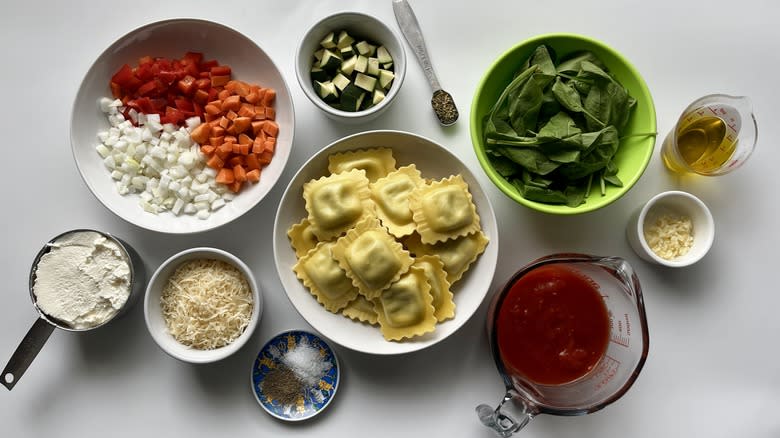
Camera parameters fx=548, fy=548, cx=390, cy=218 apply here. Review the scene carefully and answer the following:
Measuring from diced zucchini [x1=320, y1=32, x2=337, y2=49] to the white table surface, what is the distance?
213mm

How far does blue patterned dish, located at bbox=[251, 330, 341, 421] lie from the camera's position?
2156 mm

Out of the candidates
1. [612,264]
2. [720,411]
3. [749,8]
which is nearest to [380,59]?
[612,264]

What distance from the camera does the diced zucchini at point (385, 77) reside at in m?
2.05

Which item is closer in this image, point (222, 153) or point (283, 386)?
point (222, 153)

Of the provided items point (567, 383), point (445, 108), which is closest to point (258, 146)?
point (445, 108)

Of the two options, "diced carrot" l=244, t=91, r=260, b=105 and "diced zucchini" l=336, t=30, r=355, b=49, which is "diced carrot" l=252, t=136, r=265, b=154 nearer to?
"diced carrot" l=244, t=91, r=260, b=105

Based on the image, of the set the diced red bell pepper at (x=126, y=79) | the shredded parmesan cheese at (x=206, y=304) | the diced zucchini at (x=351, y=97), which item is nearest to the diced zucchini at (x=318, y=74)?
the diced zucchini at (x=351, y=97)

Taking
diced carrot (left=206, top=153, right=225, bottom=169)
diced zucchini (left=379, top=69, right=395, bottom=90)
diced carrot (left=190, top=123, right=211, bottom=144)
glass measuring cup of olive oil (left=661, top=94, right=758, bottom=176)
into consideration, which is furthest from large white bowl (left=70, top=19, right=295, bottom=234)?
glass measuring cup of olive oil (left=661, top=94, right=758, bottom=176)

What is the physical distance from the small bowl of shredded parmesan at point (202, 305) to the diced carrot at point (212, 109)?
521 millimetres

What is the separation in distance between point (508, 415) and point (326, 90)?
1.34 meters

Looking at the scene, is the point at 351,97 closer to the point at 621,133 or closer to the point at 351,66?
the point at 351,66

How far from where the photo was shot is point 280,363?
85.0 inches

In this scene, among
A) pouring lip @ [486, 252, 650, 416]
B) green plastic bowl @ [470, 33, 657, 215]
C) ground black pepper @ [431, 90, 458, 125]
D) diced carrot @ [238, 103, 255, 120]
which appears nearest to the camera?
pouring lip @ [486, 252, 650, 416]

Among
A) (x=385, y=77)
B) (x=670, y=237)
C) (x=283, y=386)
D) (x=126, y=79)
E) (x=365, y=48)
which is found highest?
(x=126, y=79)
